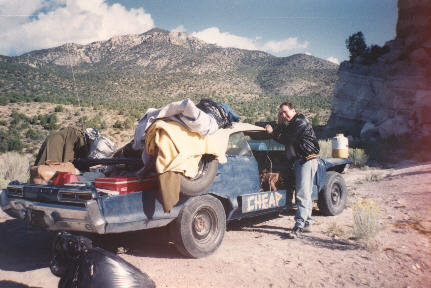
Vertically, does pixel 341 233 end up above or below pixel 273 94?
below

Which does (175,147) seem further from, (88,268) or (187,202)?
(88,268)

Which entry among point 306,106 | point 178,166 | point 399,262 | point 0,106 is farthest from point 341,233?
point 306,106

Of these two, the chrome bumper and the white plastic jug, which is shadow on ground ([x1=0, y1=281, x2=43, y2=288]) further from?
the white plastic jug

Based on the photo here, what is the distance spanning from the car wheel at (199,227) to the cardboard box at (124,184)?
60 cm

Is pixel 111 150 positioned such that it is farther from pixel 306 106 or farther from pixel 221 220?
pixel 306 106

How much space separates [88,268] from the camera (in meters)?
2.89

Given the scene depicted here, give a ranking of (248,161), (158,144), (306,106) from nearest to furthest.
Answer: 1. (158,144)
2. (248,161)
3. (306,106)

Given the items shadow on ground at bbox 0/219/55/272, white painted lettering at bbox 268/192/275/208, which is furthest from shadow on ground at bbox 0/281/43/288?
white painted lettering at bbox 268/192/275/208

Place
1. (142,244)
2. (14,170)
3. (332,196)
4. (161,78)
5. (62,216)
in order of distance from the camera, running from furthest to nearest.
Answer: (161,78), (14,170), (332,196), (142,244), (62,216)

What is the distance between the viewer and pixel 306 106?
2066 inches

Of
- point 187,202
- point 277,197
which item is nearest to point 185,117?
point 187,202

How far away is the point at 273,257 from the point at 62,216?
2664 millimetres

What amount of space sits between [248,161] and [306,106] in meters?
49.4

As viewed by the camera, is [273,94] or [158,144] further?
[273,94]
